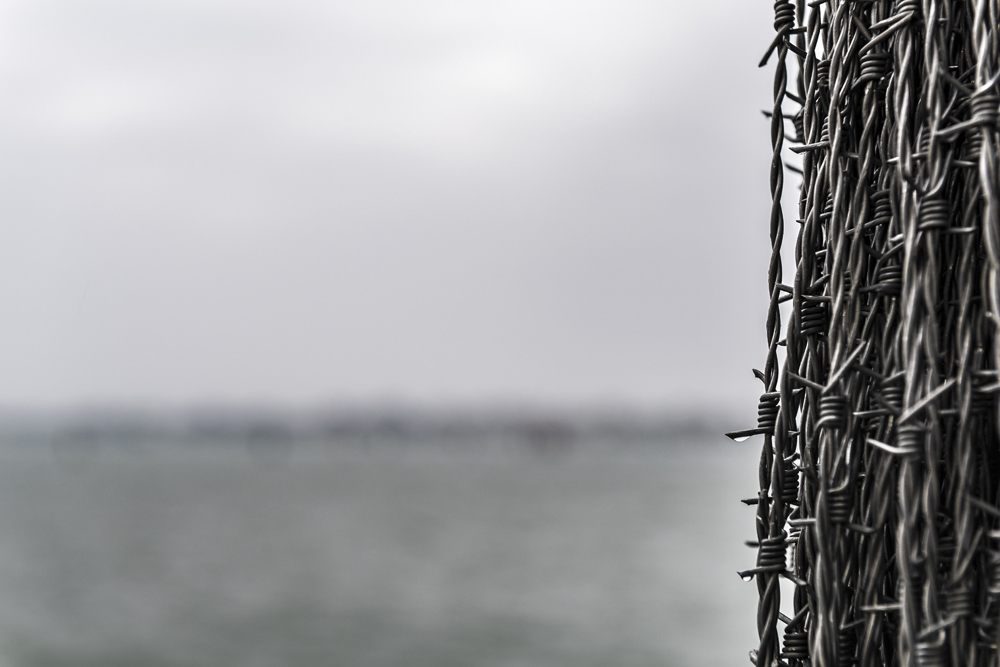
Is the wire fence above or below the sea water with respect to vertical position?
above

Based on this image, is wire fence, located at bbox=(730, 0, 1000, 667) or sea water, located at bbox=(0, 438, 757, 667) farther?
sea water, located at bbox=(0, 438, 757, 667)

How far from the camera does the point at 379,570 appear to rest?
13578 millimetres

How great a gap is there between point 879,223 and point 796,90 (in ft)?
0.33

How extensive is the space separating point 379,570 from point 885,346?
1393 cm

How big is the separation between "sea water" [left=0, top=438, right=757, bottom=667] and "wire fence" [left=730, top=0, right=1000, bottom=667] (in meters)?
0.12

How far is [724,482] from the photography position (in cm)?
2298

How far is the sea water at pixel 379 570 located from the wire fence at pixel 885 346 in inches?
4.7

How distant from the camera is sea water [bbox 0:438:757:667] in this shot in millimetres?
7625

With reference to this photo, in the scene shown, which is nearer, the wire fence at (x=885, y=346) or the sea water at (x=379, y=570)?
the wire fence at (x=885, y=346)

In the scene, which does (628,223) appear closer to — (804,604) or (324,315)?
(324,315)

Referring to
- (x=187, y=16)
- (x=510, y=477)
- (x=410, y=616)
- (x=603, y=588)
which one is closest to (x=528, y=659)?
(x=410, y=616)

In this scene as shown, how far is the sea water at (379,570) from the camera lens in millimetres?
7625

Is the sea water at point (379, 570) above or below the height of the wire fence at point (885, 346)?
below

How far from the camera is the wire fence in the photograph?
1.11 ft
